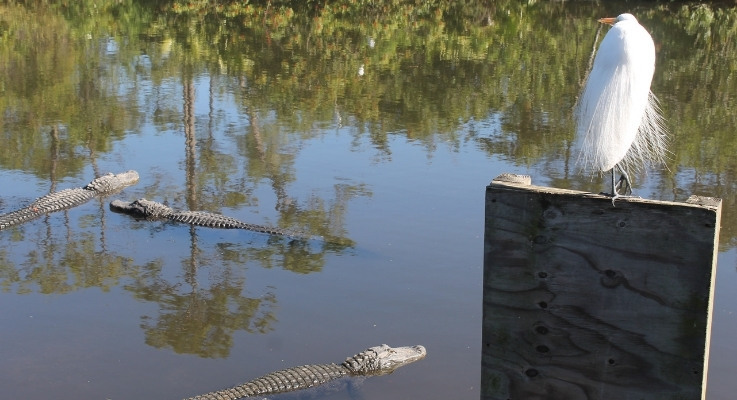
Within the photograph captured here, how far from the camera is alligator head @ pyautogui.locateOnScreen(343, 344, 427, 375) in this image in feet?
14.2

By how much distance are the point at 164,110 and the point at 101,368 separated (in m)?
6.86

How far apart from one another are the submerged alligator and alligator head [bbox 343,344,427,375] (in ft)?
6.78

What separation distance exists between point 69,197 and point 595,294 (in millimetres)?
6249

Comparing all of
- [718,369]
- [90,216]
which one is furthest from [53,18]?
[718,369]

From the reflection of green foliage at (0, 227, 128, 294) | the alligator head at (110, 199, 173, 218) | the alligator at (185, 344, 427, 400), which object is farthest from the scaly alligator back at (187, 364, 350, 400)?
the alligator head at (110, 199, 173, 218)

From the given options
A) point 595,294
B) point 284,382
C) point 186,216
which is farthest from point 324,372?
point 186,216

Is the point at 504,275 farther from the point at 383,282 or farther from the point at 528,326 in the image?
the point at 383,282

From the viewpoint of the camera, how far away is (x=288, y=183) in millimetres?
7758

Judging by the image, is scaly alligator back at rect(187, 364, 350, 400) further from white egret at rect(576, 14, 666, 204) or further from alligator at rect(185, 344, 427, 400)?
white egret at rect(576, 14, 666, 204)

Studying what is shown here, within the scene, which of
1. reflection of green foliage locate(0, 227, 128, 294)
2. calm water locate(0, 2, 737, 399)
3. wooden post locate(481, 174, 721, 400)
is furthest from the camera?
reflection of green foliage locate(0, 227, 128, 294)

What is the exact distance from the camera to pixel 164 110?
1087 cm

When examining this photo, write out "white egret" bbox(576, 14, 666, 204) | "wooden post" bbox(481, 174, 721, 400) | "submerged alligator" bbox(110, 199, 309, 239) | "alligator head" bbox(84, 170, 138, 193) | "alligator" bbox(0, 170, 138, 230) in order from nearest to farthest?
"wooden post" bbox(481, 174, 721, 400) → "white egret" bbox(576, 14, 666, 204) → "submerged alligator" bbox(110, 199, 309, 239) → "alligator" bbox(0, 170, 138, 230) → "alligator head" bbox(84, 170, 138, 193)

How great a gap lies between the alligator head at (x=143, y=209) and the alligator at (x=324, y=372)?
10.1ft

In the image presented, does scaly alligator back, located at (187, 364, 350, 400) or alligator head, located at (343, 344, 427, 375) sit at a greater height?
alligator head, located at (343, 344, 427, 375)
